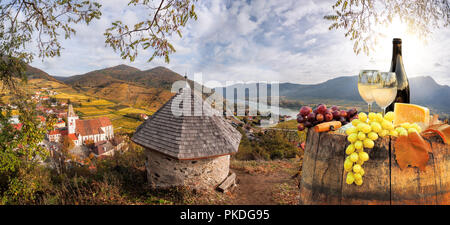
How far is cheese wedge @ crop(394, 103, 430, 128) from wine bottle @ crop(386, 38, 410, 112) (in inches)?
31.4

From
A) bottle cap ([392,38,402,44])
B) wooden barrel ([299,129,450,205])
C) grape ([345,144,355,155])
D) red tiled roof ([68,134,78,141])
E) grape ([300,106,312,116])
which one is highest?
bottle cap ([392,38,402,44])

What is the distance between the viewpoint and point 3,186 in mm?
8578

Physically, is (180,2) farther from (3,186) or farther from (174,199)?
(3,186)

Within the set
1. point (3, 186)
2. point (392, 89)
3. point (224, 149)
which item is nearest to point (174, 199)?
point (224, 149)

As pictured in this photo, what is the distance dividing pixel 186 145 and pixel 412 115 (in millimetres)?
6412

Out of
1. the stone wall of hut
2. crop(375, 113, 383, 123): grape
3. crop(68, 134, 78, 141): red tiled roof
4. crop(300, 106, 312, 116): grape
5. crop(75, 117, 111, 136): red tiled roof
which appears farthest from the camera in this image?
crop(75, 117, 111, 136): red tiled roof

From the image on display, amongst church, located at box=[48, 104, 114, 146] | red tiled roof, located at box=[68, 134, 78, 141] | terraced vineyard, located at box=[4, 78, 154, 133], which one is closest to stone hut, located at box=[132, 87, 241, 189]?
terraced vineyard, located at box=[4, 78, 154, 133]

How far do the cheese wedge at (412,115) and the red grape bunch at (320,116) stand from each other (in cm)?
34

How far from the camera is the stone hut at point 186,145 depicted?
7250 millimetres

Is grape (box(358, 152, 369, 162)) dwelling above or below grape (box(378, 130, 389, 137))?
below

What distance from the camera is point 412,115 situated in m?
1.63

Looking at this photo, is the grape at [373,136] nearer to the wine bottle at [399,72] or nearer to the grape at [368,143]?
the grape at [368,143]

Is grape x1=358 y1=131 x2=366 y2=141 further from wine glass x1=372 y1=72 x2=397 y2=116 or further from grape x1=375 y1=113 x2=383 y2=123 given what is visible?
wine glass x1=372 y1=72 x2=397 y2=116

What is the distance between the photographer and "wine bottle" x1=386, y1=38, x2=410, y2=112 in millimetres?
2301
